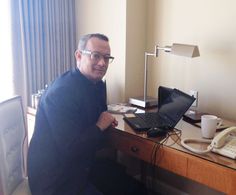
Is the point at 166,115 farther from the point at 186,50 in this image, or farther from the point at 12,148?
the point at 12,148

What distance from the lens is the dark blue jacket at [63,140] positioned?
1.31 metres

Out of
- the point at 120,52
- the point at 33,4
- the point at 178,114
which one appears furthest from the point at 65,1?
the point at 178,114

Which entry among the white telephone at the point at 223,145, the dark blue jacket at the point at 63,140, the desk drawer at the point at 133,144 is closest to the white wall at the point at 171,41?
the white telephone at the point at 223,145

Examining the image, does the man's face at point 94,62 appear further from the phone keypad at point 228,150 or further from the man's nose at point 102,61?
the phone keypad at point 228,150

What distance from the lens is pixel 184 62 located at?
211 cm

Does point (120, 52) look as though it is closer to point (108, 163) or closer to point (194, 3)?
point (194, 3)

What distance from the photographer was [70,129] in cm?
131

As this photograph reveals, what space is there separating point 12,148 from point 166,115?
35.2 inches

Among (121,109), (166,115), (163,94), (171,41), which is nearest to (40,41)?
(121,109)

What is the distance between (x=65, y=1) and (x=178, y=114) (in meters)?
1.71

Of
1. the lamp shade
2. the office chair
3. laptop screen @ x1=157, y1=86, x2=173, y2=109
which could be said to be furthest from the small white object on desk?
the office chair

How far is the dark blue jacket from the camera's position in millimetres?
1312

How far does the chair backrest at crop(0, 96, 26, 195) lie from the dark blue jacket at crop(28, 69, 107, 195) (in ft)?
0.30

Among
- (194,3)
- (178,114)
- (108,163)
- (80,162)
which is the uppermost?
(194,3)
